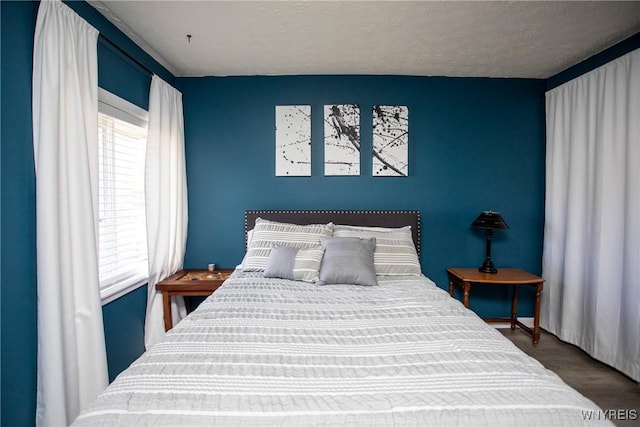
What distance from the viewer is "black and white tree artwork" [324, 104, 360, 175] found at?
10.1 feet

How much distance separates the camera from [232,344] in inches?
51.6

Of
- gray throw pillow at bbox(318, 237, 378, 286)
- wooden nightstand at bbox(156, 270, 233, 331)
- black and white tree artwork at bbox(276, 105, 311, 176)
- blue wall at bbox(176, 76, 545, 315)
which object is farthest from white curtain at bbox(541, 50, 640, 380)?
wooden nightstand at bbox(156, 270, 233, 331)

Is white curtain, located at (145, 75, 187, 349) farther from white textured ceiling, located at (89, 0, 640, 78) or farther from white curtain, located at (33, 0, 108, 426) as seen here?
white curtain, located at (33, 0, 108, 426)

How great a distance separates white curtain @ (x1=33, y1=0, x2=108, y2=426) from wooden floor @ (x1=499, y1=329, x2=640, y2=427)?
10.4 feet

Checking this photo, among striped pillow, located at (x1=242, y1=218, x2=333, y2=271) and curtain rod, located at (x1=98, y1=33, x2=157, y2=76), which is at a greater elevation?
curtain rod, located at (x1=98, y1=33, x2=157, y2=76)

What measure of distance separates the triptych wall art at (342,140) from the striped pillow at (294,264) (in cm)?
99

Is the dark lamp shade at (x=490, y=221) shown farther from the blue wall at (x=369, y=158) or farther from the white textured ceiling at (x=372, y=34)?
the white textured ceiling at (x=372, y=34)

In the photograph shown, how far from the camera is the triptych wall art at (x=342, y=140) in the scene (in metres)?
3.08

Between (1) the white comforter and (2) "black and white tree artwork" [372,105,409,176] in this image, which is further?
(2) "black and white tree artwork" [372,105,409,176]

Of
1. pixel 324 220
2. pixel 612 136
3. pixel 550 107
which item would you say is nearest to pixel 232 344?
pixel 324 220

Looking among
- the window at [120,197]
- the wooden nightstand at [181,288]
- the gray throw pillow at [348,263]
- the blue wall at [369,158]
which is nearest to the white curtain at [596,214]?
the blue wall at [369,158]

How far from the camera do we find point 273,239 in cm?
259

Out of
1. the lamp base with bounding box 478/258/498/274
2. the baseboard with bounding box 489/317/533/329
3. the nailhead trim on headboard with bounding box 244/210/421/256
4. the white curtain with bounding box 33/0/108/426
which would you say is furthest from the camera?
the baseboard with bounding box 489/317/533/329

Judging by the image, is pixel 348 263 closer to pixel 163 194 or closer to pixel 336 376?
pixel 336 376
